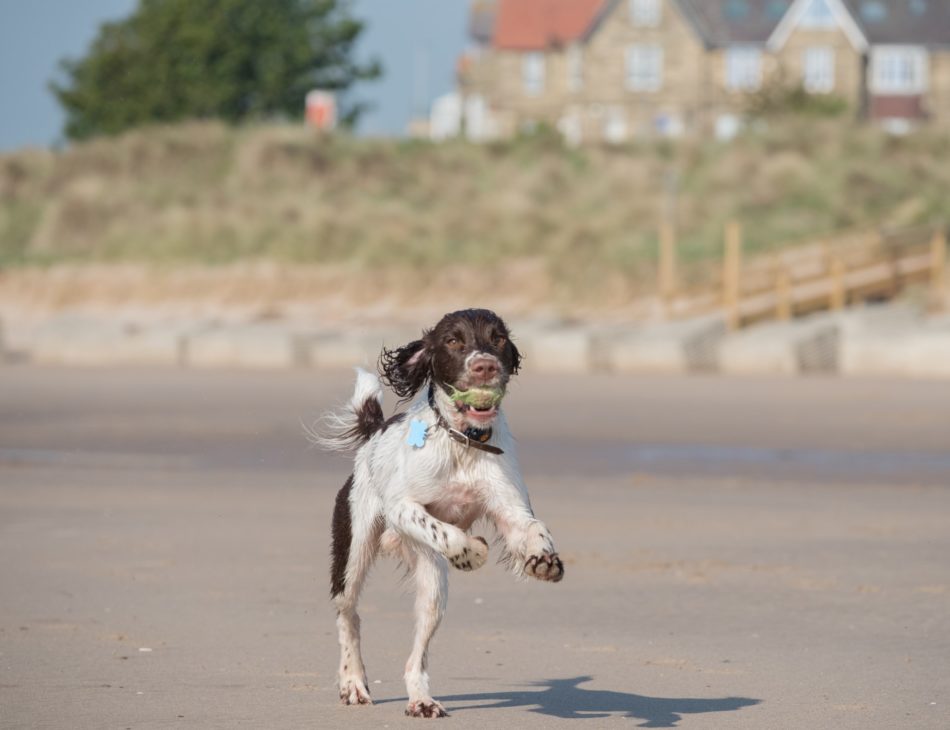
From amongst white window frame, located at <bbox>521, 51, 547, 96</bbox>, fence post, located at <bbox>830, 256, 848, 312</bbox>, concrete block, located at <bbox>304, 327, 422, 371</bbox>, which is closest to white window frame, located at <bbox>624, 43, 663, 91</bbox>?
white window frame, located at <bbox>521, 51, 547, 96</bbox>

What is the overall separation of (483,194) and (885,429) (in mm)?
26433

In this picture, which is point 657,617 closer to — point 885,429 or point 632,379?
point 885,429

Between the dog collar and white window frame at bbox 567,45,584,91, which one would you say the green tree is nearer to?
white window frame at bbox 567,45,584,91

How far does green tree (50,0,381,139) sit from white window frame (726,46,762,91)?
13973mm

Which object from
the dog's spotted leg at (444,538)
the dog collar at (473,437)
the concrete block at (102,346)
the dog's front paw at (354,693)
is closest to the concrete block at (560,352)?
the concrete block at (102,346)

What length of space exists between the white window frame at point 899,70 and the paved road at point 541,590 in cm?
5964

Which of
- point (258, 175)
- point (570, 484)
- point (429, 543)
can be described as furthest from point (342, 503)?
point (258, 175)

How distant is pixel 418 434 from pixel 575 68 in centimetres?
7244

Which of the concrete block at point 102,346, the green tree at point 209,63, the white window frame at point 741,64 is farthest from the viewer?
the white window frame at point 741,64

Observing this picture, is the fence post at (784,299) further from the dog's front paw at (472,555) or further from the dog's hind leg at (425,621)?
the dog's front paw at (472,555)

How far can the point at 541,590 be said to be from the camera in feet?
31.1

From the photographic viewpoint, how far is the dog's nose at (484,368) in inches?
251

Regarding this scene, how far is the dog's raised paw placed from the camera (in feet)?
21.3

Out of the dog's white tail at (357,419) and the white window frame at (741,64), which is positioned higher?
the white window frame at (741,64)
